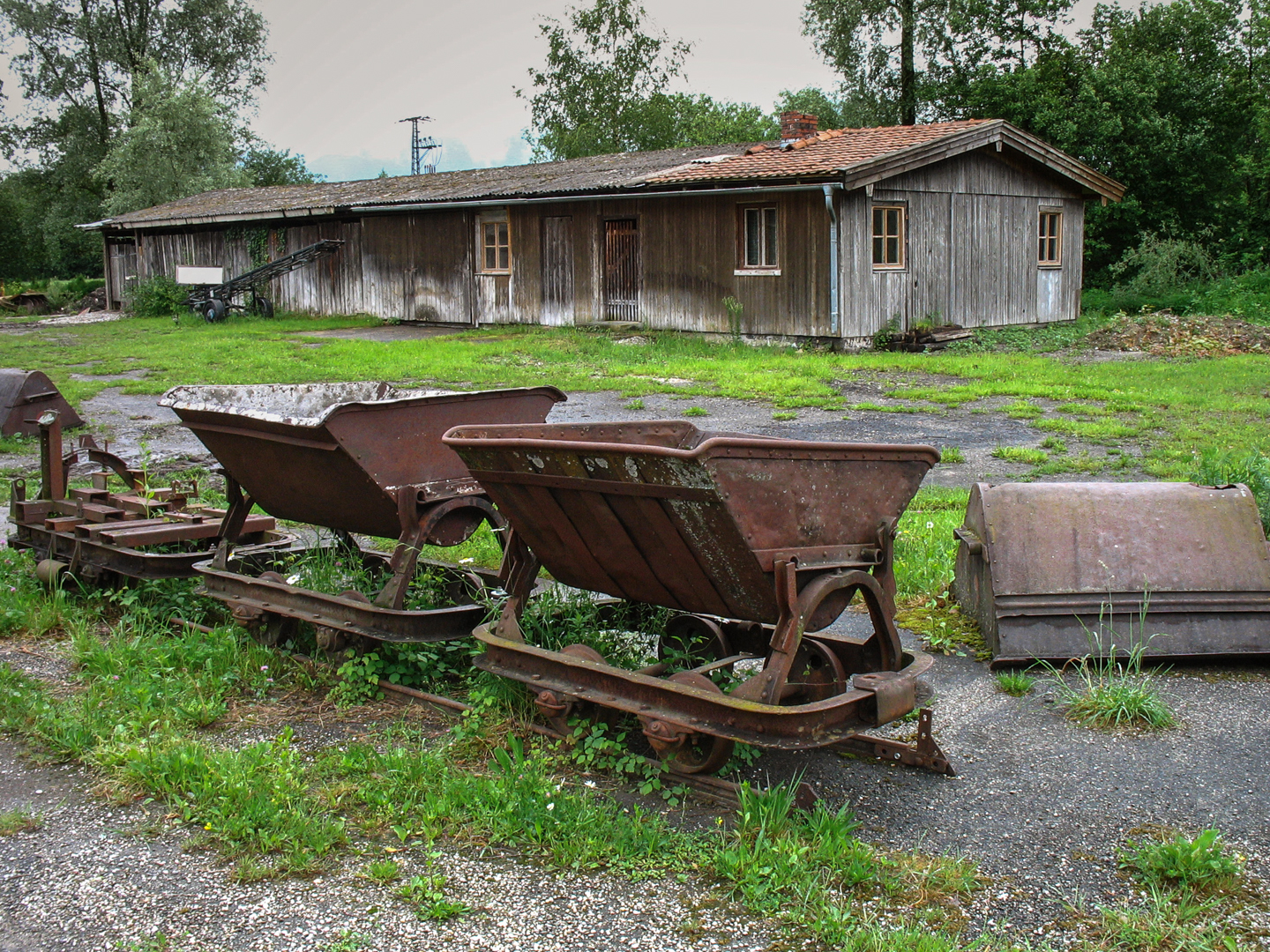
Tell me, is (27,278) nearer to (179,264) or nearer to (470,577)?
(179,264)

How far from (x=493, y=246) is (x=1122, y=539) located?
825 inches

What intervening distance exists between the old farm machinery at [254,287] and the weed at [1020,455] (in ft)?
69.4

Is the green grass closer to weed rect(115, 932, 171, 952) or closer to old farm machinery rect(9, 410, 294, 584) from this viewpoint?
weed rect(115, 932, 171, 952)

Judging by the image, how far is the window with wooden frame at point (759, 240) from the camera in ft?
64.5

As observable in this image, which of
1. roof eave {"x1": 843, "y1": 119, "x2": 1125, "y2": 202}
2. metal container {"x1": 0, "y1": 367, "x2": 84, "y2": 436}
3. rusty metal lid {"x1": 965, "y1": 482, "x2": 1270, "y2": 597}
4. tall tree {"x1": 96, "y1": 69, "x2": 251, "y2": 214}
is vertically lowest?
rusty metal lid {"x1": 965, "y1": 482, "x2": 1270, "y2": 597}

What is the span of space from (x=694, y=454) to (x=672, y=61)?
52.9 metres

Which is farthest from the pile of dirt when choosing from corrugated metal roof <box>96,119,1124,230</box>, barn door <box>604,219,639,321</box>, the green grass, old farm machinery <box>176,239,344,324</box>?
old farm machinery <box>176,239,344,324</box>

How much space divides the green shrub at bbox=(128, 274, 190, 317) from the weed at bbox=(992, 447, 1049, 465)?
26210 millimetres

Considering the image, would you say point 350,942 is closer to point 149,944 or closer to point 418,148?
point 149,944

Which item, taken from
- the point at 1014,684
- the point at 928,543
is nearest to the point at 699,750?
the point at 1014,684

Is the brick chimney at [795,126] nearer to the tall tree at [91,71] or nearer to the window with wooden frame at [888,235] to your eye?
the window with wooden frame at [888,235]

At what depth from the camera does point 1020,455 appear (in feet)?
32.2

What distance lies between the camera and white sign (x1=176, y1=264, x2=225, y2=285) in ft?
98.8

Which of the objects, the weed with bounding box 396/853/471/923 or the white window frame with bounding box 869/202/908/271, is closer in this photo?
the weed with bounding box 396/853/471/923
